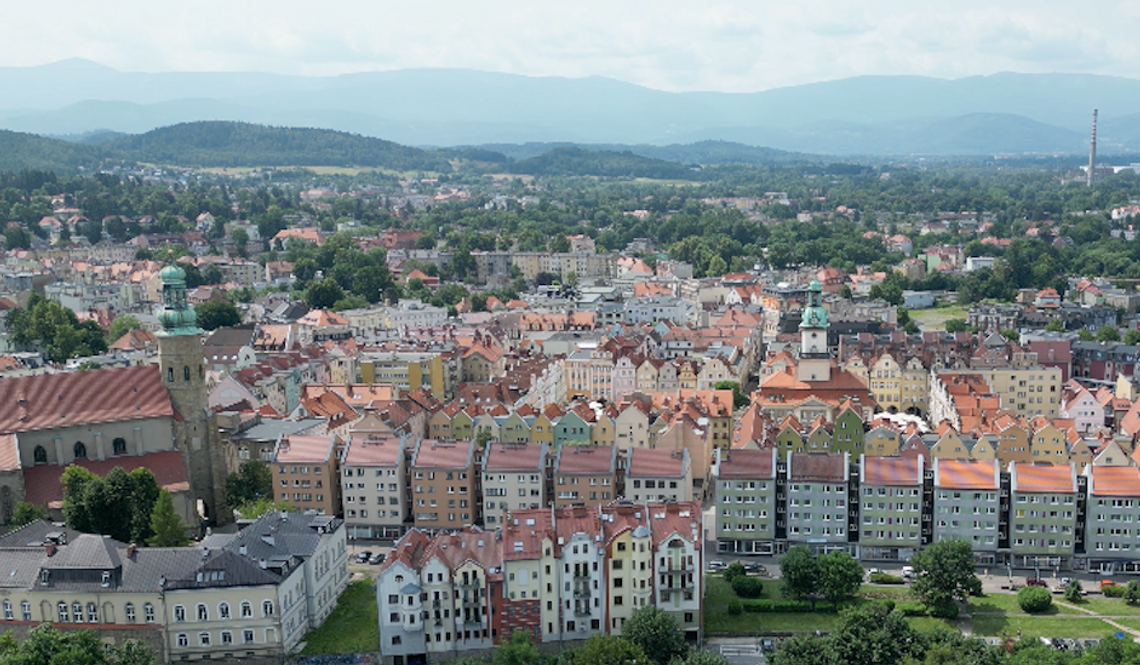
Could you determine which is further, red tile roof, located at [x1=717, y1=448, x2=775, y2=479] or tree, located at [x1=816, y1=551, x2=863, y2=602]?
red tile roof, located at [x1=717, y1=448, x2=775, y2=479]

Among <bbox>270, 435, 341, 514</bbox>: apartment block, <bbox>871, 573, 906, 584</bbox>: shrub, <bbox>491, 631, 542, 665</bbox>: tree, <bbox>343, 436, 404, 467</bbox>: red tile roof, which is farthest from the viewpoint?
<bbox>270, 435, 341, 514</bbox>: apartment block

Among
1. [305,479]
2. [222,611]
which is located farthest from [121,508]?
[222,611]

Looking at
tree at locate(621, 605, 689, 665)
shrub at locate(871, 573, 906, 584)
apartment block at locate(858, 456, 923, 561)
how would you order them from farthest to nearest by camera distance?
apartment block at locate(858, 456, 923, 561)
shrub at locate(871, 573, 906, 584)
tree at locate(621, 605, 689, 665)

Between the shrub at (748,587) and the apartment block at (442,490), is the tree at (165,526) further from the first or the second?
the shrub at (748,587)

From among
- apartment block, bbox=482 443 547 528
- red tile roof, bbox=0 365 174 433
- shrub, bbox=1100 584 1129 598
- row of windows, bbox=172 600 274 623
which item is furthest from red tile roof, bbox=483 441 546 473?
shrub, bbox=1100 584 1129 598

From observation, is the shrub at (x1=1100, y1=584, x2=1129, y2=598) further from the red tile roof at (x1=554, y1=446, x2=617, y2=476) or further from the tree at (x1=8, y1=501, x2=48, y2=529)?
the tree at (x1=8, y1=501, x2=48, y2=529)

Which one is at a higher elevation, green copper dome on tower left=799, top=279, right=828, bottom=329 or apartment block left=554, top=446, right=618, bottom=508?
green copper dome on tower left=799, top=279, right=828, bottom=329

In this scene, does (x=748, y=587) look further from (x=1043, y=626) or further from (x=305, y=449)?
(x=305, y=449)
